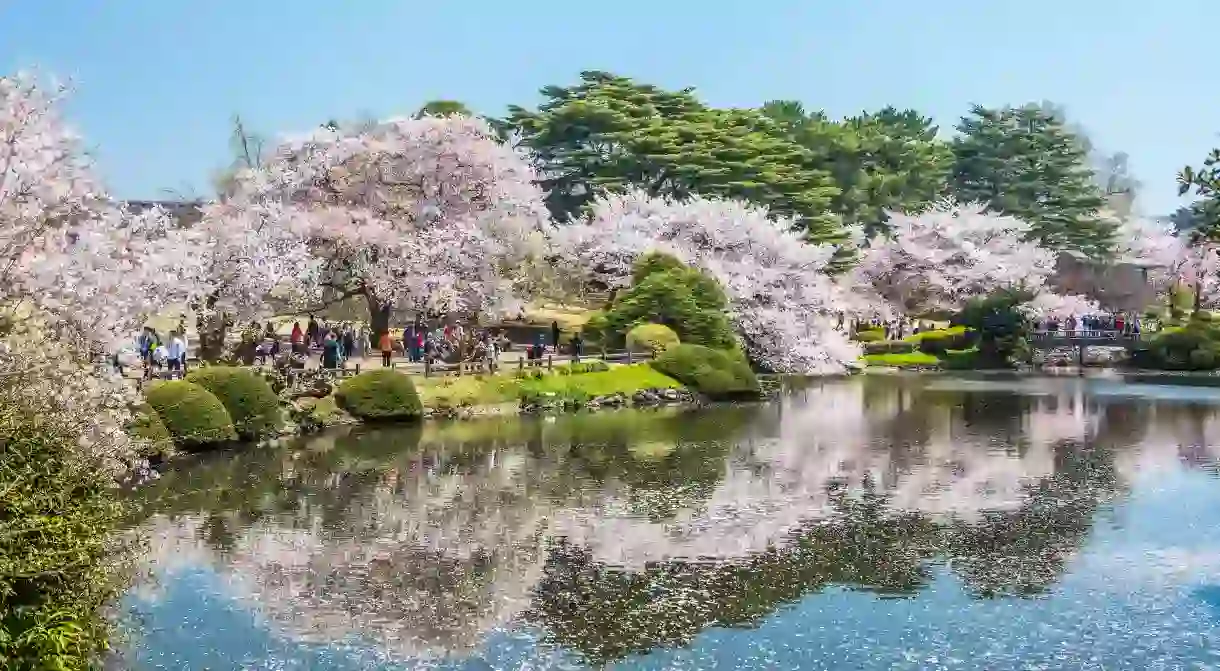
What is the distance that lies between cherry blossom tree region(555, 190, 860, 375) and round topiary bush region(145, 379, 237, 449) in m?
25.3

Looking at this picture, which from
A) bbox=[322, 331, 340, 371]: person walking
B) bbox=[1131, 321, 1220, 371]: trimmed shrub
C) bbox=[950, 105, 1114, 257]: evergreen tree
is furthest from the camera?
bbox=[950, 105, 1114, 257]: evergreen tree

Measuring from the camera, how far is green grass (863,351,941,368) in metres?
59.4

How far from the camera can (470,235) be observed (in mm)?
43531

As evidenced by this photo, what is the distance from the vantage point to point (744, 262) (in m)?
53.4

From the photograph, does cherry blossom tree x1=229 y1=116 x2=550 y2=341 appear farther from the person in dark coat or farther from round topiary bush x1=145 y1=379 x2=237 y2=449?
round topiary bush x1=145 y1=379 x2=237 y2=449

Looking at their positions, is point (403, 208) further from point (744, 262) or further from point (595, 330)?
point (744, 262)

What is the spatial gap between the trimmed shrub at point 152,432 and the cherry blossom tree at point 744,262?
27.2 meters

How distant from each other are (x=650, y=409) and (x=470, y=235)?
30.1 ft

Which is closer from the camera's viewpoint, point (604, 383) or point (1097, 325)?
point (604, 383)

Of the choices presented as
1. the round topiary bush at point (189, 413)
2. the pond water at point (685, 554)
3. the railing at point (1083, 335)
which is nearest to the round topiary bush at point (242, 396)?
the round topiary bush at point (189, 413)

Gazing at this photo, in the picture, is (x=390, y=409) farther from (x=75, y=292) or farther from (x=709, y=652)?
(x=709, y=652)

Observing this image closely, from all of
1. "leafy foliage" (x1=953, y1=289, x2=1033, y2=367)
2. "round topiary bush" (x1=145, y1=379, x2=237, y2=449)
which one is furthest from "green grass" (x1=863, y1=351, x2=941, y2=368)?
"round topiary bush" (x1=145, y1=379, x2=237, y2=449)

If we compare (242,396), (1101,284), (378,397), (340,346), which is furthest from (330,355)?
(1101,284)

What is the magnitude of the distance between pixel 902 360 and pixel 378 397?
32555 millimetres
